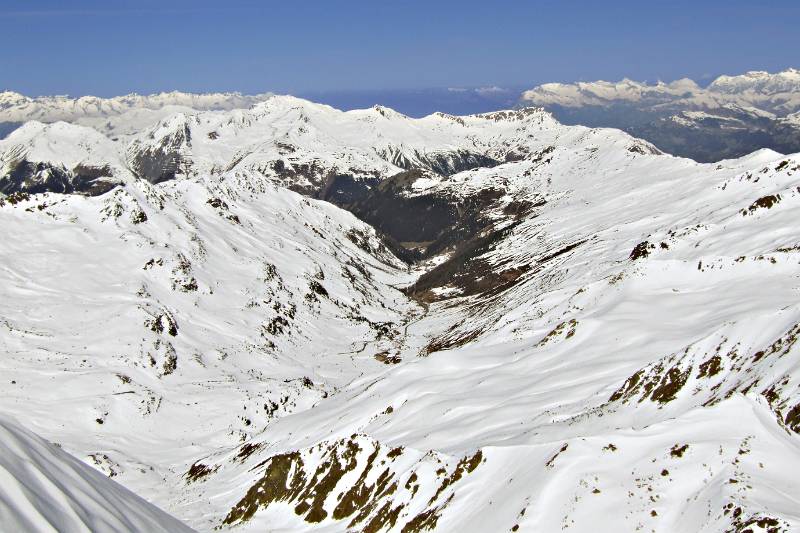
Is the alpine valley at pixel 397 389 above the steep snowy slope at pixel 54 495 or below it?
below

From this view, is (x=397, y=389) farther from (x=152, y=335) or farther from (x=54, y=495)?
(x=152, y=335)

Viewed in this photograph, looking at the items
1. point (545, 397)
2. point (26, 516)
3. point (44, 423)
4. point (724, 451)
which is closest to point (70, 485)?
point (26, 516)

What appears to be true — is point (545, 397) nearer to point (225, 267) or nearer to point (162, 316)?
point (162, 316)

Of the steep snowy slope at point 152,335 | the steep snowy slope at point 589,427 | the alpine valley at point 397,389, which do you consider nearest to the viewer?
the alpine valley at point 397,389

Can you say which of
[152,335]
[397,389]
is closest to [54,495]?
[397,389]

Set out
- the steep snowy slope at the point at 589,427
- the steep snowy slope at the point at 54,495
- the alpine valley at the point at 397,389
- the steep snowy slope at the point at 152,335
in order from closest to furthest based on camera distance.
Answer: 1. the steep snowy slope at the point at 54,495
2. the alpine valley at the point at 397,389
3. the steep snowy slope at the point at 589,427
4. the steep snowy slope at the point at 152,335

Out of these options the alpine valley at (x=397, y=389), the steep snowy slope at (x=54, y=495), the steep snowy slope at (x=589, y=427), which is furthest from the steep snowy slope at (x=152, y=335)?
the steep snowy slope at (x=54, y=495)

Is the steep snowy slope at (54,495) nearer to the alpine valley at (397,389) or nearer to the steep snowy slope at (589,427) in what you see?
the alpine valley at (397,389)
